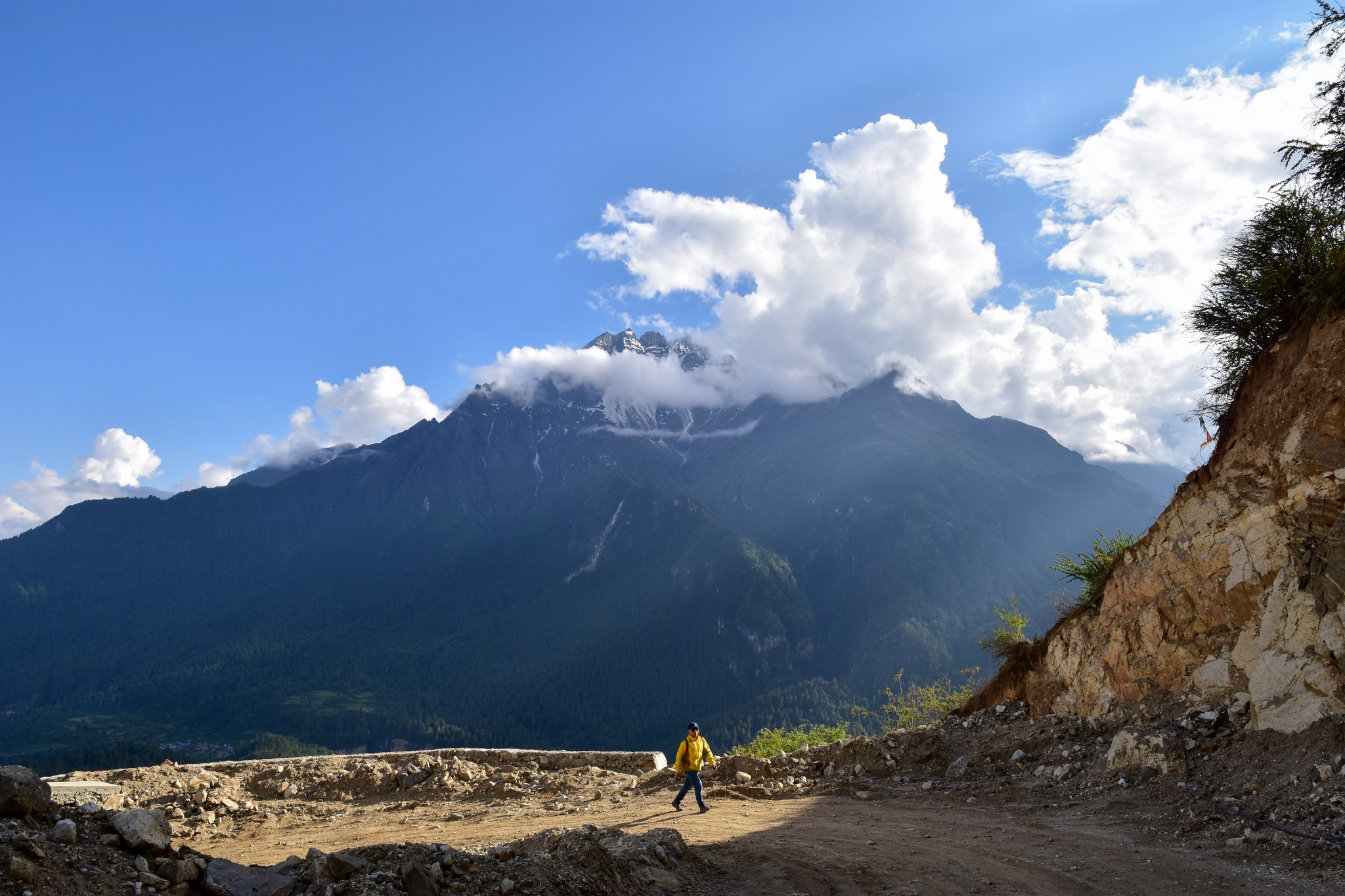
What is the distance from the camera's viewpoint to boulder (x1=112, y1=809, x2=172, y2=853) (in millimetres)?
6336

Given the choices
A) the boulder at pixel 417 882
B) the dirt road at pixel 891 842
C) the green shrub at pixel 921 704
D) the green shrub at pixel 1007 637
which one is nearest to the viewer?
the boulder at pixel 417 882

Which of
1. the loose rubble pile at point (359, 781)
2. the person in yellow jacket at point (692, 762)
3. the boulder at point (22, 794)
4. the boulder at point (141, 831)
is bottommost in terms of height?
the loose rubble pile at point (359, 781)

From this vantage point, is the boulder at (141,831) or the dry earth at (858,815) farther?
the dry earth at (858,815)

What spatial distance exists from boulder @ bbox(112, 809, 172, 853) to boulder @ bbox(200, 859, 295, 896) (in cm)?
47

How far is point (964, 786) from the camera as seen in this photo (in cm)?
1376

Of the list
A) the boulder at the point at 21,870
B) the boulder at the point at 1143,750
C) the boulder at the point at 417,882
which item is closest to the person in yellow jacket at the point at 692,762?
the boulder at the point at 417,882

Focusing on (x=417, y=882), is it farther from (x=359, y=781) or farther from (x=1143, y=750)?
(x=359, y=781)

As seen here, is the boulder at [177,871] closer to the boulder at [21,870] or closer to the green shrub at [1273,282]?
the boulder at [21,870]

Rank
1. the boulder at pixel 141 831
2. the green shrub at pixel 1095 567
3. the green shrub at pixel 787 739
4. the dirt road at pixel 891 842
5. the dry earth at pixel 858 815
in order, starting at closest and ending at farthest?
the boulder at pixel 141 831
the dry earth at pixel 858 815
the dirt road at pixel 891 842
the green shrub at pixel 1095 567
the green shrub at pixel 787 739

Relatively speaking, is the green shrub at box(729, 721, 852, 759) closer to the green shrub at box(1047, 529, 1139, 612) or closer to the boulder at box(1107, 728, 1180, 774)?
the green shrub at box(1047, 529, 1139, 612)

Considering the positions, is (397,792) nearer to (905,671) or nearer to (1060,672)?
(1060,672)

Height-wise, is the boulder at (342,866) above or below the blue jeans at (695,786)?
above

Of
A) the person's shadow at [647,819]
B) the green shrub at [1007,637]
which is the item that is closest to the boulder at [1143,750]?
the green shrub at [1007,637]

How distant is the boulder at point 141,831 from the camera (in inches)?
249
